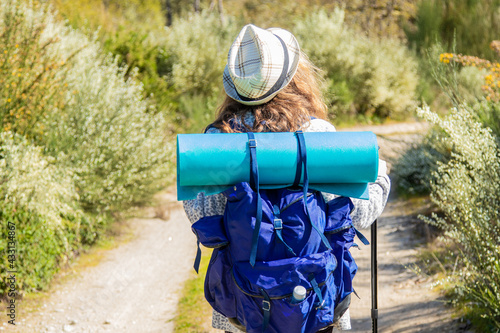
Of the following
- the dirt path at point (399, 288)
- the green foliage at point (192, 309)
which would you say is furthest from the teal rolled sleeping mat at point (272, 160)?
the green foliage at point (192, 309)

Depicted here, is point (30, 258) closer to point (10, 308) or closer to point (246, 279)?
point (10, 308)

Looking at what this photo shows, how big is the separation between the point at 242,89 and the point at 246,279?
67 centimetres

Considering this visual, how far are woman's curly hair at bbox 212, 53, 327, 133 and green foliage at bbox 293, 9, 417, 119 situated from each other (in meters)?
8.42

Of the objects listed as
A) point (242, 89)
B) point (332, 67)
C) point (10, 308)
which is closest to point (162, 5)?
point (332, 67)

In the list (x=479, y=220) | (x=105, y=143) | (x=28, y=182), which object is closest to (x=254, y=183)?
(x=479, y=220)

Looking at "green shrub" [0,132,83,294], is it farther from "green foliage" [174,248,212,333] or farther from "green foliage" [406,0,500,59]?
"green foliage" [406,0,500,59]

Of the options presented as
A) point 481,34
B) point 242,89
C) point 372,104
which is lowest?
point 372,104

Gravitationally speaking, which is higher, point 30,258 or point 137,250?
point 30,258

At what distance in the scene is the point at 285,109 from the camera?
181cm

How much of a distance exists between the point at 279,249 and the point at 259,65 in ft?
2.13

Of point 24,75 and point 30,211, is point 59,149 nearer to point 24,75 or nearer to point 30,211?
point 24,75

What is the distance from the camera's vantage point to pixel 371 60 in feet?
34.4

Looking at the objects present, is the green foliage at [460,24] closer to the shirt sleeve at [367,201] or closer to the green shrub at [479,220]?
the green shrub at [479,220]

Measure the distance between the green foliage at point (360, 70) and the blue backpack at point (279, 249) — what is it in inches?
344
